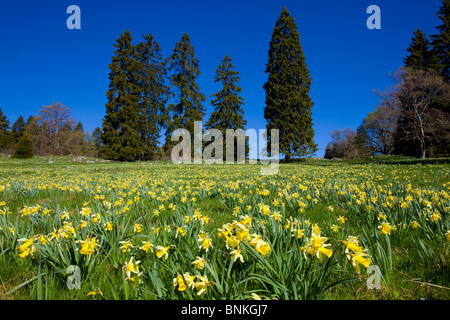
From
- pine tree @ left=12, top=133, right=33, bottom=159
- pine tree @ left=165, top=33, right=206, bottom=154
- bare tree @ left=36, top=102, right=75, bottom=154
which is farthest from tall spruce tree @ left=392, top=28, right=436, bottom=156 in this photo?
bare tree @ left=36, top=102, right=75, bottom=154

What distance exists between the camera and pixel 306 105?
27094 mm

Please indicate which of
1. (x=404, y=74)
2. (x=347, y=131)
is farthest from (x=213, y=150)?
(x=347, y=131)

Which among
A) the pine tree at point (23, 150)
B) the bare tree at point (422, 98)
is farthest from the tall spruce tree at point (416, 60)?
the pine tree at point (23, 150)

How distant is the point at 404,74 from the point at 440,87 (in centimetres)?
325

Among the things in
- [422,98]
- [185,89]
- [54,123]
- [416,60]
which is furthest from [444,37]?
[54,123]

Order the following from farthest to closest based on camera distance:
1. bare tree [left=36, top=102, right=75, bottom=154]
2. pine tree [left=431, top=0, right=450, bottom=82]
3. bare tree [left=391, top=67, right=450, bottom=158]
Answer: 1. bare tree [left=36, top=102, right=75, bottom=154]
2. pine tree [left=431, top=0, right=450, bottom=82]
3. bare tree [left=391, top=67, right=450, bottom=158]

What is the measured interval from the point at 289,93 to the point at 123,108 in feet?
67.5

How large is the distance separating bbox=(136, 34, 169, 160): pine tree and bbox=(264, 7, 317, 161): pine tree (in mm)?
15117

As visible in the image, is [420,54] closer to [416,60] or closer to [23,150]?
[416,60]

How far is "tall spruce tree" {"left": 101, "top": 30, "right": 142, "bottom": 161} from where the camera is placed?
2597 centimetres

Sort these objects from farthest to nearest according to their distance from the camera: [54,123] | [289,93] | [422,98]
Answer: [54,123], [289,93], [422,98]

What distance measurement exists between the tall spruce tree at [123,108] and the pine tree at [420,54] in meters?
36.0

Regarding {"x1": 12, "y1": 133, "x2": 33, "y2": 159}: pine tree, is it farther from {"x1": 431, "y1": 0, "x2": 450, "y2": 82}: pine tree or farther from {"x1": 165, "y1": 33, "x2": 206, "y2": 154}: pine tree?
{"x1": 431, "y1": 0, "x2": 450, "y2": 82}: pine tree

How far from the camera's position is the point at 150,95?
31078 millimetres
